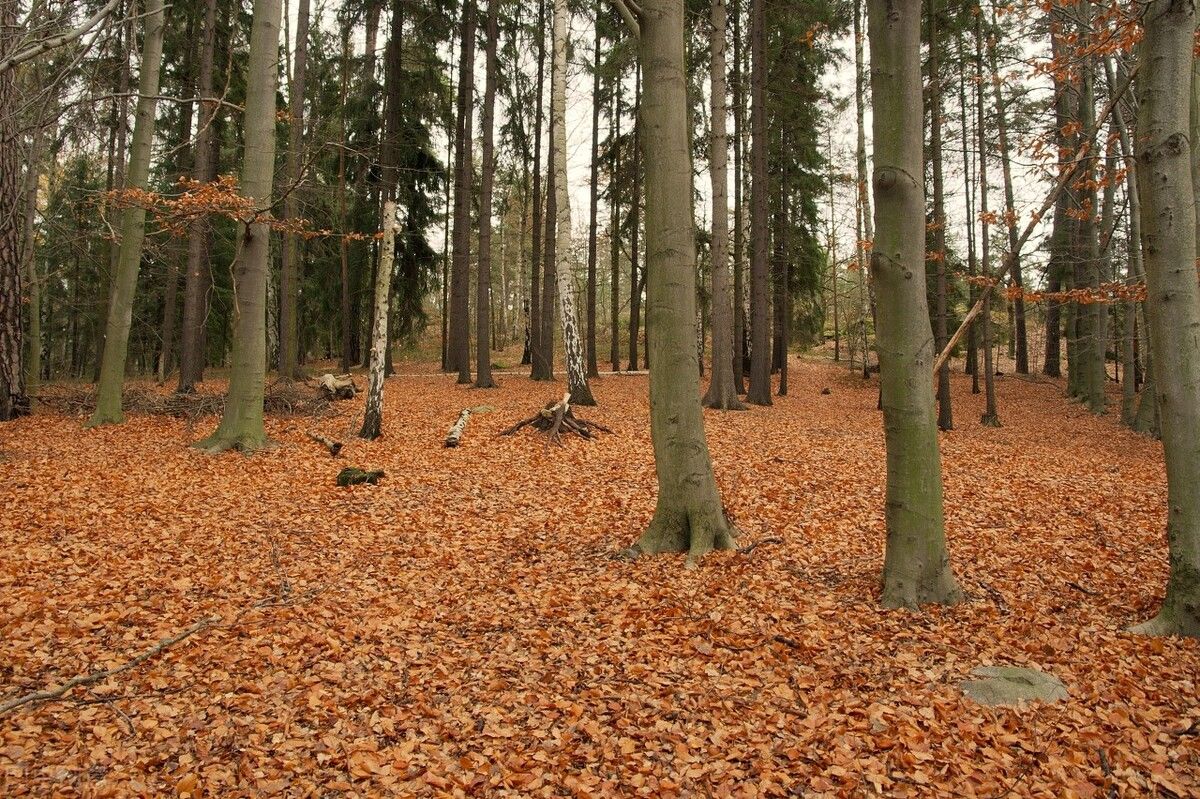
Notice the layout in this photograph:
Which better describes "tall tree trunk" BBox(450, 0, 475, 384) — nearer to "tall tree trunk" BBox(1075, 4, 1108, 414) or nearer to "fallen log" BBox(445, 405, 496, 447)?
"fallen log" BBox(445, 405, 496, 447)

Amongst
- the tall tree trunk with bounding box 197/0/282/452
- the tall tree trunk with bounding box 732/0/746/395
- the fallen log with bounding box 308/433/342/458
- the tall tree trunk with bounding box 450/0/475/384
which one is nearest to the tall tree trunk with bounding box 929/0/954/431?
the tall tree trunk with bounding box 732/0/746/395

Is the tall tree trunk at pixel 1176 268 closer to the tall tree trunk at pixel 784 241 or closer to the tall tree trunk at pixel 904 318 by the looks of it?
the tall tree trunk at pixel 904 318

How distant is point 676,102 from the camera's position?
5492 mm

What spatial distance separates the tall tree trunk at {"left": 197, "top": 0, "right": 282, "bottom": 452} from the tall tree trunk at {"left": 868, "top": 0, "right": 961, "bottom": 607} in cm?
816

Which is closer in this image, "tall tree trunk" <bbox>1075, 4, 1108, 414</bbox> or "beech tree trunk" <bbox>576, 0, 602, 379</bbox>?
"tall tree trunk" <bbox>1075, 4, 1108, 414</bbox>

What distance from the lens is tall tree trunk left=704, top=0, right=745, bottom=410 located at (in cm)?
1353

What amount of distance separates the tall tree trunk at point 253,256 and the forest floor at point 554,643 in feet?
3.86

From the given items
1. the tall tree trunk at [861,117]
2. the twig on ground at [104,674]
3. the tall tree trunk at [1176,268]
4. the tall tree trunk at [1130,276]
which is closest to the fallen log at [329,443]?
the twig on ground at [104,674]

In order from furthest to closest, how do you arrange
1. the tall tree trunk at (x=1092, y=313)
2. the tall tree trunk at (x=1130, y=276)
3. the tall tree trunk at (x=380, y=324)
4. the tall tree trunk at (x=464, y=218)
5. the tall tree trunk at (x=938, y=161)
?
the tall tree trunk at (x=464, y=218), the tall tree trunk at (x=1092, y=313), the tall tree trunk at (x=938, y=161), the tall tree trunk at (x=1130, y=276), the tall tree trunk at (x=380, y=324)

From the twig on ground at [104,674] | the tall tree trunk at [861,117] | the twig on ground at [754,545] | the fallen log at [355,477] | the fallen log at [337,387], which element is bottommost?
the twig on ground at [104,674]

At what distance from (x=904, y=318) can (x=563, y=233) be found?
1069cm

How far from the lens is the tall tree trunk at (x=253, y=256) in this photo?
30.7 ft

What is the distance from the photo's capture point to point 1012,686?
11.5ft

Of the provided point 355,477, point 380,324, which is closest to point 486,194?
point 380,324
